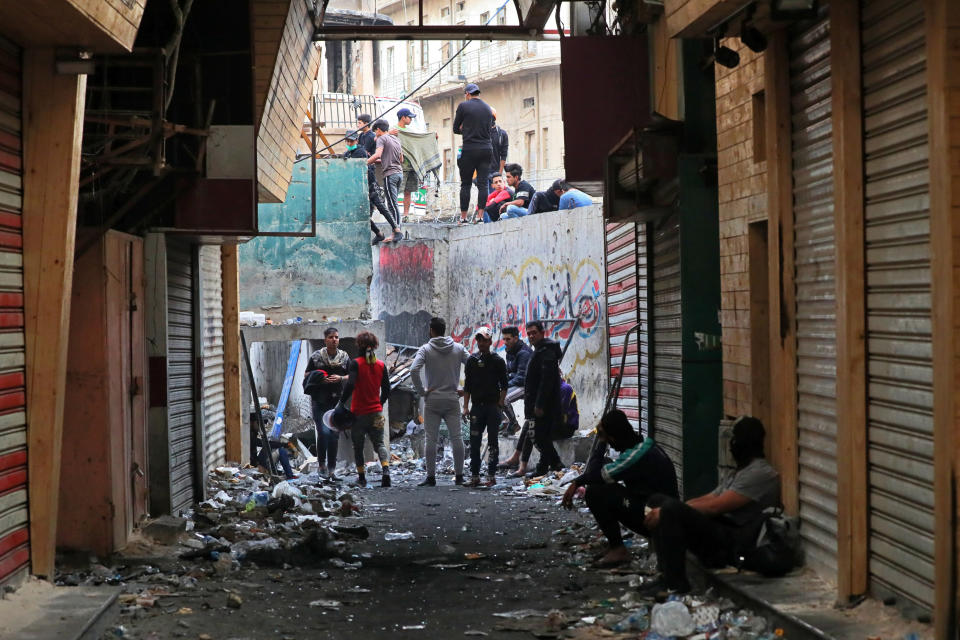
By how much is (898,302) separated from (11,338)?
4.77m

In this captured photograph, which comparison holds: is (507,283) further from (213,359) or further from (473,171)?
(213,359)

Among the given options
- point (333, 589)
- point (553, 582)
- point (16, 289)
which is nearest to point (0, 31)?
point (16, 289)

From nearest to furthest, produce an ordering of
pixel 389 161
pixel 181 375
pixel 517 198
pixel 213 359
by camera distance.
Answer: pixel 181 375
pixel 213 359
pixel 517 198
pixel 389 161

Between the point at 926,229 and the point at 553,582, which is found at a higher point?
the point at 926,229

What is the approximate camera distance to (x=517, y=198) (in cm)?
2345

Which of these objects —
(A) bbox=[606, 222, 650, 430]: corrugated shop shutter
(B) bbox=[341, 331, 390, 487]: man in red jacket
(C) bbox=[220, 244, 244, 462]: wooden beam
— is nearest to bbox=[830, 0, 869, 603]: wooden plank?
(A) bbox=[606, 222, 650, 430]: corrugated shop shutter

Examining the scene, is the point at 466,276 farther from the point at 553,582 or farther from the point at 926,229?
the point at 926,229

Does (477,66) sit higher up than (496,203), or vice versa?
(477,66)

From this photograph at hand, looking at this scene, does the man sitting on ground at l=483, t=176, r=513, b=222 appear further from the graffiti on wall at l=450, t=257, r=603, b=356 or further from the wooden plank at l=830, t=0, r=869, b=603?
the wooden plank at l=830, t=0, r=869, b=603

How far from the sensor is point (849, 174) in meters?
6.22

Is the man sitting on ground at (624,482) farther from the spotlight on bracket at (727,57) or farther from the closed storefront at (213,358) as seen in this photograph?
the closed storefront at (213,358)

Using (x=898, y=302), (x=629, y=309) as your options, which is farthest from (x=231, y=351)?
(x=898, y=302)

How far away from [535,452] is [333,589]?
26.5 feet

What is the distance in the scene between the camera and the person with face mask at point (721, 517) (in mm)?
7105
